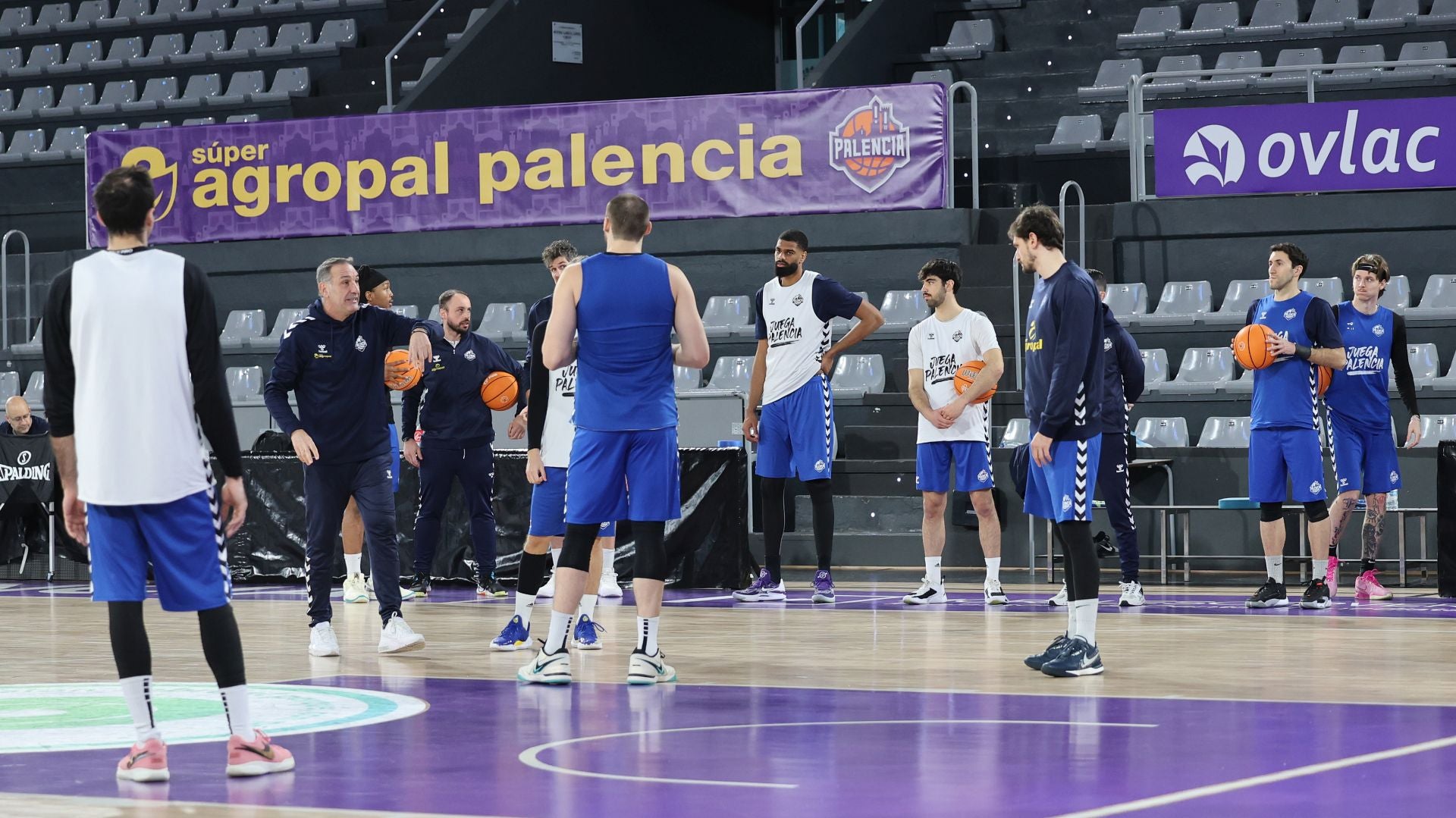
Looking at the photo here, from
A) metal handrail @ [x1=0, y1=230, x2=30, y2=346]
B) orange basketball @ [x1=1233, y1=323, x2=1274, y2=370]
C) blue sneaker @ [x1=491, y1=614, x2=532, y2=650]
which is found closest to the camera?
blue sneaker @ [x1=491, y1=614, x2=532, y2=650]

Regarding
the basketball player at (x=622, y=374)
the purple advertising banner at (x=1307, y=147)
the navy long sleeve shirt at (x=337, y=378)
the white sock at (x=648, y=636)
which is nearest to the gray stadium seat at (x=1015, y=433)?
the purple advertising banner at (x=1307, y=147)

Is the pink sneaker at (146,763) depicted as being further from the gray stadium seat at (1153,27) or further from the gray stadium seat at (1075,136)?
the gray stadium seat at (1153,27)

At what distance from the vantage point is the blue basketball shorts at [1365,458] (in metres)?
10.8

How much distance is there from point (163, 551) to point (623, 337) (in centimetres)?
229

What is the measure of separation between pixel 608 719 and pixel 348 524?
5.12 meters

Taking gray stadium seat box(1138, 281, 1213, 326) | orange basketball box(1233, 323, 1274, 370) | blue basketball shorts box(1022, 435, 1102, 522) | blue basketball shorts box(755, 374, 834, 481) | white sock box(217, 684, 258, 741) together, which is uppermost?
gray stadium seat box(1138, 281, 1213, 326)

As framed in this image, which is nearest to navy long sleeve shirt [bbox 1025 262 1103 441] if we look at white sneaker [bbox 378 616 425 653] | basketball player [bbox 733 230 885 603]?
white sneaker [bbox 378 616 425 653]

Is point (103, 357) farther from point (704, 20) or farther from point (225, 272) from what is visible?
point (704, 20)

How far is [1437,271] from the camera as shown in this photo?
578 inches

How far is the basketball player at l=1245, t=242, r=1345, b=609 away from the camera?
10047 mm

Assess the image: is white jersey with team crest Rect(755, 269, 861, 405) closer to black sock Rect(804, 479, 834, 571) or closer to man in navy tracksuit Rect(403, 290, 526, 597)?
black sock Rect(804, 479, 834, 571)

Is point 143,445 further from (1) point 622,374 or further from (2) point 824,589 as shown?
(2) point 824,589

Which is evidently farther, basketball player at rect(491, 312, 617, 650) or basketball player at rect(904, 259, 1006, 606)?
basketball player at rect(904, 259, 1006, 606)

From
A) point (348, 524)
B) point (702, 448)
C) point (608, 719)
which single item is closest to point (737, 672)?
point (608, 719)
